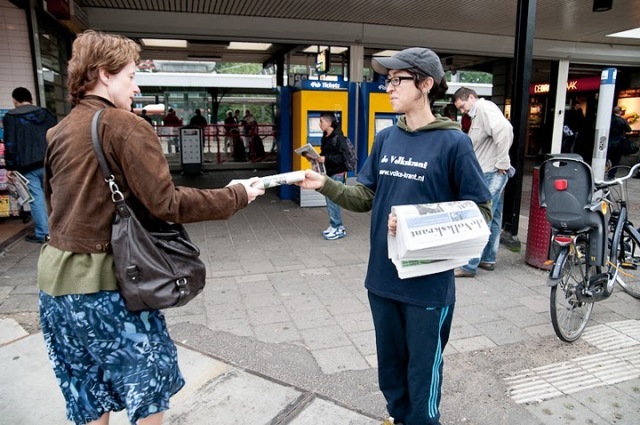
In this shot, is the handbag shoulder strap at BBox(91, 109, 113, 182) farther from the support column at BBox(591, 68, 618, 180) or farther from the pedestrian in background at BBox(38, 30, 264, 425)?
the support column at BBox(591, 68, 618, 180)

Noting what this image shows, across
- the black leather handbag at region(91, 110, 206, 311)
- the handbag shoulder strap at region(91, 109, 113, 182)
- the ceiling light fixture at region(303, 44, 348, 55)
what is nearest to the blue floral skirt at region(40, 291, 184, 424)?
the black leather handbag at region(91, 110, 206, 311)

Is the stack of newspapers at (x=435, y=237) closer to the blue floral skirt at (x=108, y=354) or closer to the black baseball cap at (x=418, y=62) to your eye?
the black baseball cap at (x=418, y=62)

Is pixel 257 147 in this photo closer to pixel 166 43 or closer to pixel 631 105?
pixel 166 43

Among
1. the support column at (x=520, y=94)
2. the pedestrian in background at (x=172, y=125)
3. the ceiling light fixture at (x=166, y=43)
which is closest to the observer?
the support column at (x=520, y=94)

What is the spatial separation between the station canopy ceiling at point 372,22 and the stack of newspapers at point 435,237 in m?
7.91

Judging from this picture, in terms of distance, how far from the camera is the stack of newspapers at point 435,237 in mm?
1906

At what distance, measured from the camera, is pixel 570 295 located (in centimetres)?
366

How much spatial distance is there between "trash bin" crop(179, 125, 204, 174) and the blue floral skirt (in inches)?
488

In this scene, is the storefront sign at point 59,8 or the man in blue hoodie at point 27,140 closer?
the man in blue hoodie at point 27,140

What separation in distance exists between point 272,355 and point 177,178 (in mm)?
10556

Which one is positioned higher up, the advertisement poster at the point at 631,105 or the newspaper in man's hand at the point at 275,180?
the advertisement poster at the point at 631,105

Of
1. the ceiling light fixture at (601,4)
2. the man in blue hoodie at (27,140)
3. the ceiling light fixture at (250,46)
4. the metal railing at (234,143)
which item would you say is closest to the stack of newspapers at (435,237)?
the man in blue hoodie at (27,140)

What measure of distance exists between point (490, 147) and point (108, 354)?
14.6 feet

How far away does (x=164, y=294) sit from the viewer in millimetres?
1706
